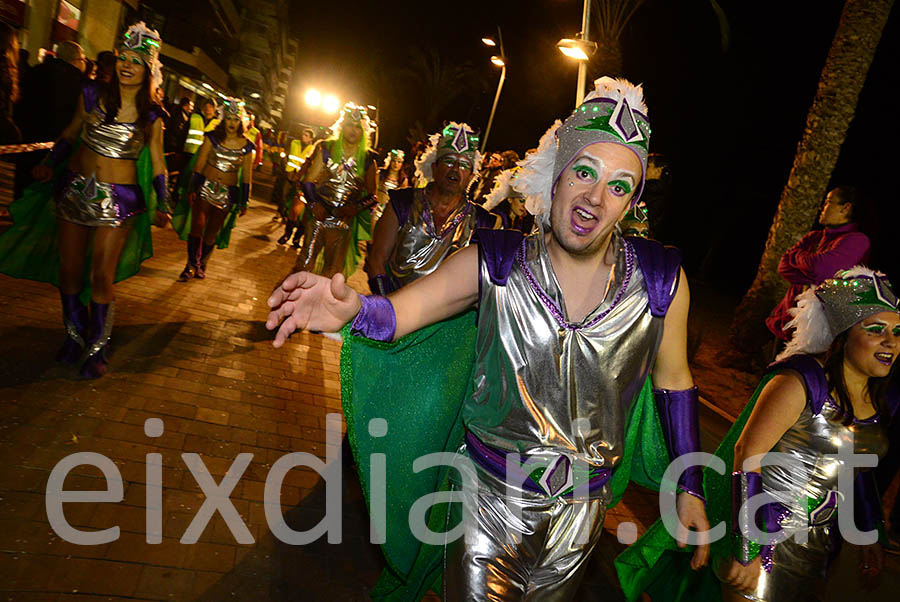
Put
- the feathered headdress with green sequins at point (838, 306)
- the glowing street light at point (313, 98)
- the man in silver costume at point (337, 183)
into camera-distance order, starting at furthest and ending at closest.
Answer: the glowing street light at point (313, 98)
the man in silver costume at point (337, 183)
the feathered headdress with green sequins at point (838, 306)

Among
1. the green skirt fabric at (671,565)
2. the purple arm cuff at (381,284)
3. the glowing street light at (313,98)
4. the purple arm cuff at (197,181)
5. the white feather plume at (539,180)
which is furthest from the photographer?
the glowing street light at (313,98)

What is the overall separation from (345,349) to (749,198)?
2932 cm

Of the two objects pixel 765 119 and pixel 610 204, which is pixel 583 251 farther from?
pixel 765 119

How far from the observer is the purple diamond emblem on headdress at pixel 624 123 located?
7.89 feet

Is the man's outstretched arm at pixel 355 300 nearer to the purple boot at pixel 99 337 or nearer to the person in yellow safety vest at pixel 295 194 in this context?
the purple boot at pixel 99 337

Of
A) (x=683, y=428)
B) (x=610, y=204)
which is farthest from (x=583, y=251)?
(x=683, y=428)

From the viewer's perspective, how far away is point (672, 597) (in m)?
3.28

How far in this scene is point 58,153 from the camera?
16.2 ft

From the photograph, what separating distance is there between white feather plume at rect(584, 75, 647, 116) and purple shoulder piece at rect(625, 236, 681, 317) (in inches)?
22.4

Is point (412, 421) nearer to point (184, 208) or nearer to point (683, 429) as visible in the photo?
point (683, 429)

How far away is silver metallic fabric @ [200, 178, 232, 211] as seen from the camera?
8711 millimetres

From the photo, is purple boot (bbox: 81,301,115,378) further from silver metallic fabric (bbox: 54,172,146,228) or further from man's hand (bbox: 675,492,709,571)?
man's hand (bbox: 675,492,709,571)

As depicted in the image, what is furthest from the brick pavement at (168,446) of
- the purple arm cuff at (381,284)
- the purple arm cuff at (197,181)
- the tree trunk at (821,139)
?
the tree trunk at (821,139)

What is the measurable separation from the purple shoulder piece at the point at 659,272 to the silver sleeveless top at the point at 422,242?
261cm
